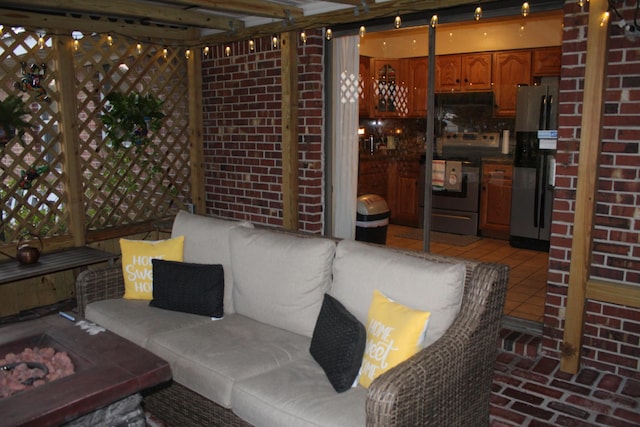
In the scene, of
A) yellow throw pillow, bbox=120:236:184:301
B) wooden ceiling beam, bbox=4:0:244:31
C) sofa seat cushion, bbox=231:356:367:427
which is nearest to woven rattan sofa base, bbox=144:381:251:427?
sofa seat cushion, bbox=231:356:367:427

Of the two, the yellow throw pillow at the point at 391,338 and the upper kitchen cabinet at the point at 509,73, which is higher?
the upper kitchen cabinet at the point at 509,73

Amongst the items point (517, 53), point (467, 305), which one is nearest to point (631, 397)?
point (467, 305)

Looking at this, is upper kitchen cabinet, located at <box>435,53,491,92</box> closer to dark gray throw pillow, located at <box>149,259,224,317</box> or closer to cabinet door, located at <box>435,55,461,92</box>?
cabinet door, located at <box>435,55,461,92</box>

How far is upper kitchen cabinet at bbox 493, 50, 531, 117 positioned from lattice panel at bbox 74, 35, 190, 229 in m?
2.94

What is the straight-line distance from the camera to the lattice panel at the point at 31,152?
12.5 ft

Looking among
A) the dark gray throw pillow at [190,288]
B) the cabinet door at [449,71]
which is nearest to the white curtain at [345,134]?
the cabinet door at [449,71]

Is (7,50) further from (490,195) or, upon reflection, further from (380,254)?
(490,195)

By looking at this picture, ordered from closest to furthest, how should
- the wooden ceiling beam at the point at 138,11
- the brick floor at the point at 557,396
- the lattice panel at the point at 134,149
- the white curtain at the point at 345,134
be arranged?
the brick floor at the point at 557,396 → the wooden ceiling beam at the point at 138,11 → the white curtain at the point at 345,134 → the lattice panel at the point at 134,149

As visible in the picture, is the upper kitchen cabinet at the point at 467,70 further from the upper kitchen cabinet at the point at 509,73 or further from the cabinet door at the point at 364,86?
the cabinet door at the point at 364,86

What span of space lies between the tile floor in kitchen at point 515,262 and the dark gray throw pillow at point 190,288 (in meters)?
1.95

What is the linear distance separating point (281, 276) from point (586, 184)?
5.35 feet

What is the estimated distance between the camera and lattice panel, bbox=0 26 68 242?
3.81 meters

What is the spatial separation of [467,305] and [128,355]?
1394 millimetres

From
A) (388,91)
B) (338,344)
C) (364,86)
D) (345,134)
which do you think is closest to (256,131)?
(345,134)
